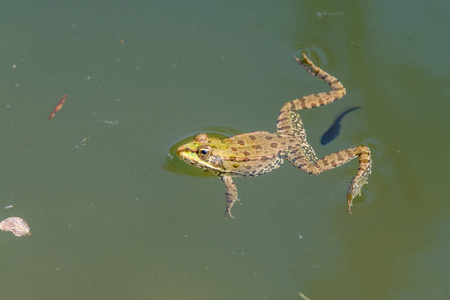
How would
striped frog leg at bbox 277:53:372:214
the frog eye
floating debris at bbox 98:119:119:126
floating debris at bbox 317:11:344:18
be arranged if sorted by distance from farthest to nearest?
floating debris at bbox 317:11:344:18 < floating debris at bbox 98:119:119:126 < striped frog leg at bbox 277:53:372:214 < the frog eye

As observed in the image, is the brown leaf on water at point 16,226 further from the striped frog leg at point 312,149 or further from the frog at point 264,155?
the striped frog leg at point 312,149

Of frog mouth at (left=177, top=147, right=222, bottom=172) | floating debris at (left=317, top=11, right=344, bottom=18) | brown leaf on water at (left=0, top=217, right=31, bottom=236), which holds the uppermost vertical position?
floating debris at (left=317, top=11, right=344, bottom=18)

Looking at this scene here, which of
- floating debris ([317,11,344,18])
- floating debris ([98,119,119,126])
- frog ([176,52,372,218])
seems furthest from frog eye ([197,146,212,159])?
floating debris ([317,11,344,18])

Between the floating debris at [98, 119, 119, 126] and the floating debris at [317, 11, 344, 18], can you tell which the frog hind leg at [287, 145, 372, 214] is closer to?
the floating debris at [317, 11, 344, 18]

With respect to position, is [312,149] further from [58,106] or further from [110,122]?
[58,106]

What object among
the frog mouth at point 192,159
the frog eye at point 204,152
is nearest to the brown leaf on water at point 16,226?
the frog mouth at point 192,159

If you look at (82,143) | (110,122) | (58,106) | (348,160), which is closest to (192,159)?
(110,122)
